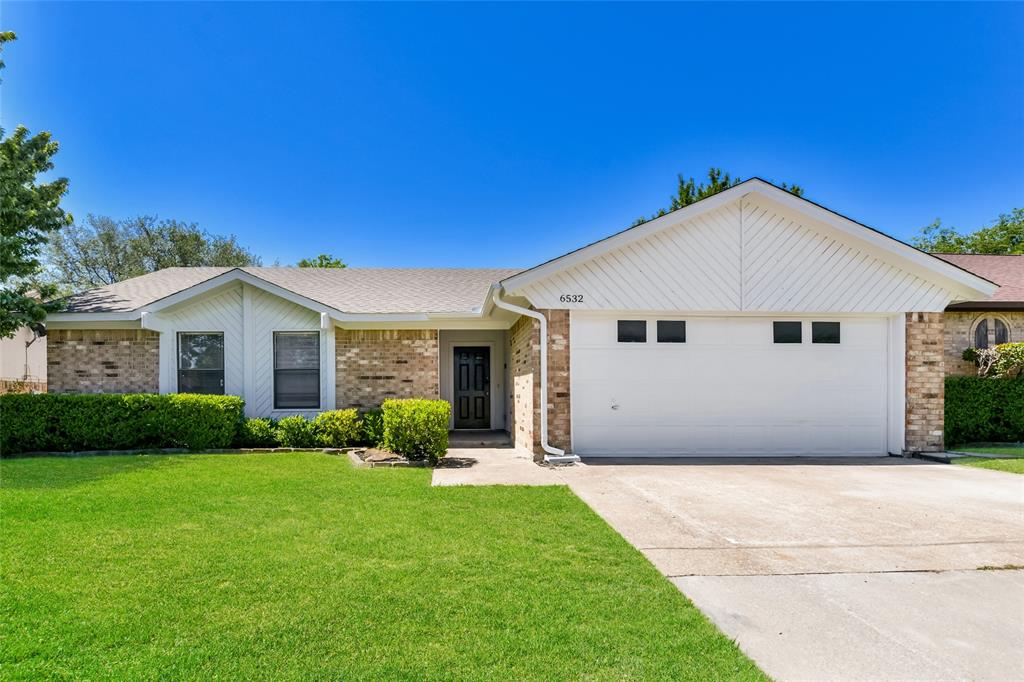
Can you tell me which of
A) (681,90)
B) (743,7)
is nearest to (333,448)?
(743,7)

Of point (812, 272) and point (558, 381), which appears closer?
point (558, 381)

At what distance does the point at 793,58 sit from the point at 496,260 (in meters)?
10.9

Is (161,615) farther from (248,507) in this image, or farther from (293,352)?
(293,352)

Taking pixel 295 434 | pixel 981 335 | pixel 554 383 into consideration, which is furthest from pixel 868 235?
pixel 295 434

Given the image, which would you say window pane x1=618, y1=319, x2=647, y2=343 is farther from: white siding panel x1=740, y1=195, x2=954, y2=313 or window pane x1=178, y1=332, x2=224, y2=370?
window pane x1=178, y1=332, x2=224, y2=370

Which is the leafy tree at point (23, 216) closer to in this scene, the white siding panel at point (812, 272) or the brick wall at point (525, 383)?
the brick wall at point (525, 383)

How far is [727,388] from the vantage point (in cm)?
982

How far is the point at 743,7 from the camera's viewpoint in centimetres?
991

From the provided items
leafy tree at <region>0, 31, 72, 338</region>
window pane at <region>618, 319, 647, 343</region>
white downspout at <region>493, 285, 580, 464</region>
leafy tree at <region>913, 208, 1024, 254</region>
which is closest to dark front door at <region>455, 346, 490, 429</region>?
white downspout at <region>493, 285, 580, 464</region>

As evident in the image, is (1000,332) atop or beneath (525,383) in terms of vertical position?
atop

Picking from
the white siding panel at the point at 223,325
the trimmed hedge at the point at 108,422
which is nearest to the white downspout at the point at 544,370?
the trimmed hedge at the point at 108,422

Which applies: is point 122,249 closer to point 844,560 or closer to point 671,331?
point 671,331

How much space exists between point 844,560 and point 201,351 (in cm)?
1192

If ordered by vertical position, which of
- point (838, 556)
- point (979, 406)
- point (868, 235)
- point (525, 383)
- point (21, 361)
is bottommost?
point (838, 556)
